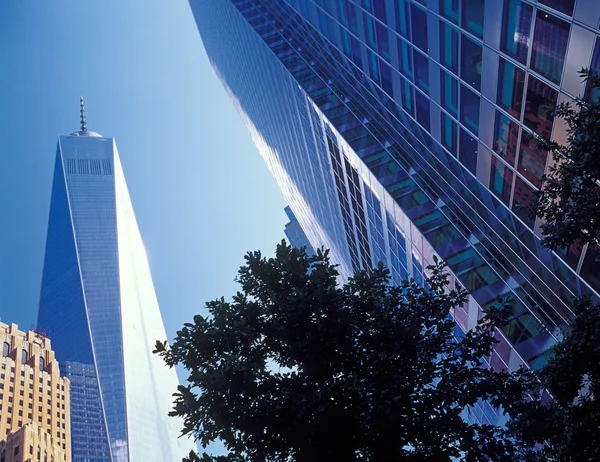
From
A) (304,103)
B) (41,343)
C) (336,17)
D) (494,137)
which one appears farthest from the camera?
(41,343)

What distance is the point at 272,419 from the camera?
14227 mm

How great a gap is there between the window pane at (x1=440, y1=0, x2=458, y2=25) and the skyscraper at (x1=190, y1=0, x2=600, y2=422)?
1.5 inches

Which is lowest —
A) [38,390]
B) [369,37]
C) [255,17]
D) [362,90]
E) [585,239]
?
[585,239]

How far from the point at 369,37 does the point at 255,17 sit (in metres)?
33.9

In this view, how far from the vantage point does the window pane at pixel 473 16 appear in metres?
18.4

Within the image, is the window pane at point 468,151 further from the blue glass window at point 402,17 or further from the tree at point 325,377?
the tree at point 325,377

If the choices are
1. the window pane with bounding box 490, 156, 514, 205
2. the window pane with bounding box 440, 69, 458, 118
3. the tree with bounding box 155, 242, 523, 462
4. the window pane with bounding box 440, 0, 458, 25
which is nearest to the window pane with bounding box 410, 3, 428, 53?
the window pane with bounding box 440, 69, 458, 118

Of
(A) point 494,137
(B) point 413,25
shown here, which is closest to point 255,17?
(B) point 413,25

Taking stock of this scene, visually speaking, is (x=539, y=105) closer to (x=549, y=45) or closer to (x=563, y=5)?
(x=549, y=45)

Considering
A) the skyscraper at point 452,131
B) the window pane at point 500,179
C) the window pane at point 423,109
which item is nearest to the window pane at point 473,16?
the skyscraper at point 452,131

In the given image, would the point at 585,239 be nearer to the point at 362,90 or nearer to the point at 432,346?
the point at 432,346

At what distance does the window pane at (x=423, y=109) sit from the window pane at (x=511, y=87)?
268 inches

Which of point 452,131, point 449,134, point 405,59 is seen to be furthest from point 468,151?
point 405,59

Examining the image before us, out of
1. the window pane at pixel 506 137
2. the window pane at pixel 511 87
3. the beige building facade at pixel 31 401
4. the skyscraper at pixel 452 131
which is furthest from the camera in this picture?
the beige building facade at pixel 31 401
